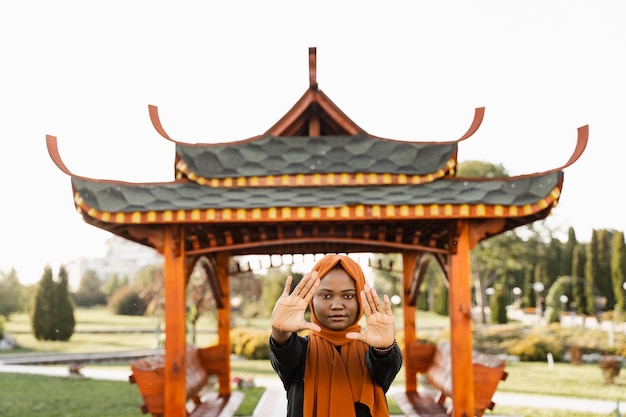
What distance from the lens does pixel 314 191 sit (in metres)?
6.24

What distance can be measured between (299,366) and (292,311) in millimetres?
346

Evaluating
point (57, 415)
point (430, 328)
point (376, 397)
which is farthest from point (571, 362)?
point (376, 397)

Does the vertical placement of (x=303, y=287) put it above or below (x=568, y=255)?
above

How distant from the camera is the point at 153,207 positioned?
19.3 feet

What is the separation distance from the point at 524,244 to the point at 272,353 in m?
30.3

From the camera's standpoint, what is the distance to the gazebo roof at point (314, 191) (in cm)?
582

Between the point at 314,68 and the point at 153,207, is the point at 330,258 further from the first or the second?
the point at 314,68

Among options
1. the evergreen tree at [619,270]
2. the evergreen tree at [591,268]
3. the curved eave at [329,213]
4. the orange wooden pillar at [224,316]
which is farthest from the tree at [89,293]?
the curved eave at [329,213]

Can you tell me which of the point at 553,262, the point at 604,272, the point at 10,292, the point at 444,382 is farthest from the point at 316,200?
the point at 10,292

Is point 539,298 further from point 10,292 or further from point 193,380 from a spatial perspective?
point 10,292

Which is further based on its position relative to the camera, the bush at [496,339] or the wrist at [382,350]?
the bush at [496,339]

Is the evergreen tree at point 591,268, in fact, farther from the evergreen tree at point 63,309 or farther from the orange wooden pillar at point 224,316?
the evergreen tree at point 63,309

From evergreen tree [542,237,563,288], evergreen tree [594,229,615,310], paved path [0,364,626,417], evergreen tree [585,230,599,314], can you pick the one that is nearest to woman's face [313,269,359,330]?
paved path [0,364,626,417]

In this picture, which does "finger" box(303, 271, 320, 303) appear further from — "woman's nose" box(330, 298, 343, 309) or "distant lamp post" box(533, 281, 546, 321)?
"distant lamp post" box(533, 281, 546, 321)
